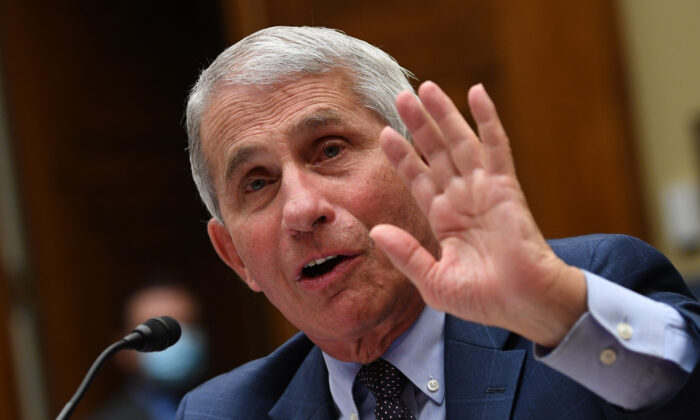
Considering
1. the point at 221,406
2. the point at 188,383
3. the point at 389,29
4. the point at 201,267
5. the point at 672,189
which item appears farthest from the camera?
the point at 201,267

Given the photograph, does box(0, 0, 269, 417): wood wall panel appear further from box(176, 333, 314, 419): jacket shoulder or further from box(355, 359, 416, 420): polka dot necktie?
box(355, 359, 416, 420): polka dot necktie

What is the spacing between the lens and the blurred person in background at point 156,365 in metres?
4.44

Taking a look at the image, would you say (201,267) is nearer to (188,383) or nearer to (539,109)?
(188,383)

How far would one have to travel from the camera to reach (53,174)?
5527mm

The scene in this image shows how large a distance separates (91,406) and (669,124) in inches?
144

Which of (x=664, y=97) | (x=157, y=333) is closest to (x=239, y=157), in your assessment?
(x=157, y=333)

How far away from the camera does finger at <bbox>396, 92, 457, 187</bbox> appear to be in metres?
1.50

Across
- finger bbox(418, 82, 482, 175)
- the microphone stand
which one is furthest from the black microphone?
finger bbox(418, 82, 482, 175)

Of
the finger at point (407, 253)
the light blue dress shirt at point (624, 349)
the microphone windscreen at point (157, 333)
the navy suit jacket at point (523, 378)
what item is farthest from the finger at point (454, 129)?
the microphone windscreen at point (157, 333)

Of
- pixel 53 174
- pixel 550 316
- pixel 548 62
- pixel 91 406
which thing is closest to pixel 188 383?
pixel 91 406

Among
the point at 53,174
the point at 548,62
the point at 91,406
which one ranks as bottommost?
the point at 91,406

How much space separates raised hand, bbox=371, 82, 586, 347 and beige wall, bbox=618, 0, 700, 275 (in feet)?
7.40

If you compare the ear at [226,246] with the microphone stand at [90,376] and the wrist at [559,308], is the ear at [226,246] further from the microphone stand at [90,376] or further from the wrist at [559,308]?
the wrist at [559,308]

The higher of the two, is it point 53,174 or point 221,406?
point 221,406
